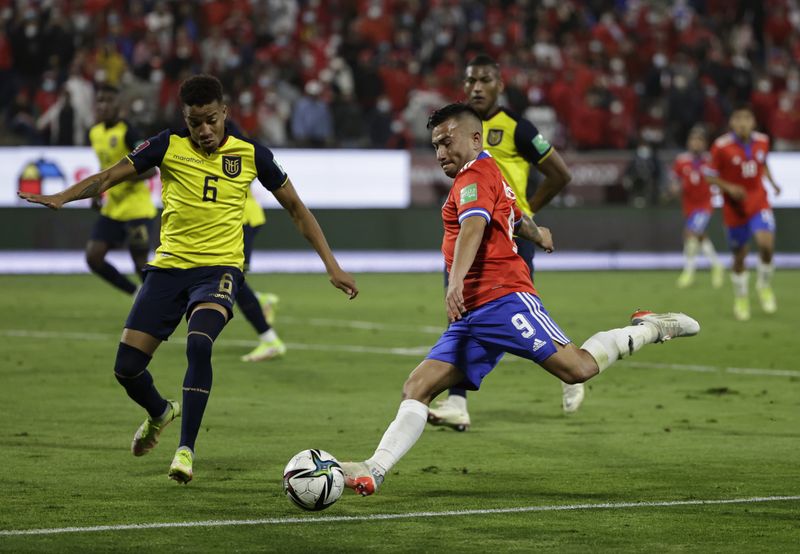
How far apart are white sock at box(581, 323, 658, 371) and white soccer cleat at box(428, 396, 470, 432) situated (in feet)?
5.67

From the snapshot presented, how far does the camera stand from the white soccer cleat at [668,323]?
26.4 ft

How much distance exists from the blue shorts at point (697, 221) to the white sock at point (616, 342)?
50.0 ft

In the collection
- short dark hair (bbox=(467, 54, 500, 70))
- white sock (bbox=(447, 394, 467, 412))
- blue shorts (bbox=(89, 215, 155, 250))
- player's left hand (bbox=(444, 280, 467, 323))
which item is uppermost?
short dark hair (bbox=(467, 54, 500, 70))

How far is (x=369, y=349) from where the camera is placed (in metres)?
14.2

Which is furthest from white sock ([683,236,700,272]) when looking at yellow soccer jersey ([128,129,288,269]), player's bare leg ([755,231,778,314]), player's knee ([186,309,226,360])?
player's knee ([186,309,226,360])

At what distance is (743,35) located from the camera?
31.9 metres

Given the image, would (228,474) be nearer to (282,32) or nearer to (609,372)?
(609,372)

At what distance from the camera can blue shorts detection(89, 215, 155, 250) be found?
47.8 feet

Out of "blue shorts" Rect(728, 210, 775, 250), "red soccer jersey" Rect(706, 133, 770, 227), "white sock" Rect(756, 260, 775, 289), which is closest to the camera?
"blue shorts" Rect(728, 210, 775, 250)

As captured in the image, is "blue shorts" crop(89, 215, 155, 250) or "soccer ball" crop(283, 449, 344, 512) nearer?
"soccer ball" crop(283, 449, 344, 512)

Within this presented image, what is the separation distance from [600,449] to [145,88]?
1818cm

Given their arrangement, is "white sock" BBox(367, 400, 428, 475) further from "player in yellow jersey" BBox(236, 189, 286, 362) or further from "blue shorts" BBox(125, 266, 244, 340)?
"player in yellow jersey" BBox(236, 189, 286, 362)

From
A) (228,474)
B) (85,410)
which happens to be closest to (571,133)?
(85,410)

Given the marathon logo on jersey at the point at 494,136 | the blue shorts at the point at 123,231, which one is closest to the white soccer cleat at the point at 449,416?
the marathon logo on jersey at the point at 494,136
